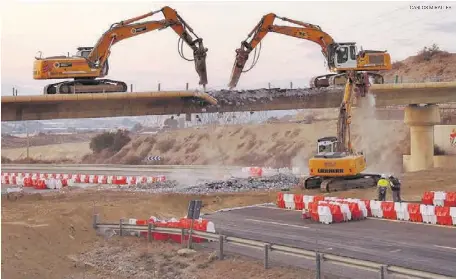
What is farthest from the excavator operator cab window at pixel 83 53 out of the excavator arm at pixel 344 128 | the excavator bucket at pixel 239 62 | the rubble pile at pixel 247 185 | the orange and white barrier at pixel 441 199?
the orange and white barrier at pixel 441 199

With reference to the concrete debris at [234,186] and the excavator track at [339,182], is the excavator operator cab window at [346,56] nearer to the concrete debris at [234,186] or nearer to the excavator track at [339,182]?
the excavator track at [339,182]

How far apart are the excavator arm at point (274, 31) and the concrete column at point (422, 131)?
1369 cm

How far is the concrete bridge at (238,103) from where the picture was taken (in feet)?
126

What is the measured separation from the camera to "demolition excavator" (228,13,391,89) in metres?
39.2

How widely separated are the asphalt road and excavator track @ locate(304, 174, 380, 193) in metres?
6.65

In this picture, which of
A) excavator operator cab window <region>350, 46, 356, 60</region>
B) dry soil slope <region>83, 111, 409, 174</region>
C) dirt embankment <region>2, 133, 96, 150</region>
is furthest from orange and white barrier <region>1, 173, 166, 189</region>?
dirt embankment <region>2, 133, 96, 150</region>

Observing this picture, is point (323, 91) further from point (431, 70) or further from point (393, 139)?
point (431, 70)

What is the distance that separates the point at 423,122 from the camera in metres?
50.4

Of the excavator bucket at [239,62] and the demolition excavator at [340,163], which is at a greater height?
the excavator bucket at [239,62]

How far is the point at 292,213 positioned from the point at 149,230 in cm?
909

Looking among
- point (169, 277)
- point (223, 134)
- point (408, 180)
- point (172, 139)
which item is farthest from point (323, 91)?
point (172, 139)

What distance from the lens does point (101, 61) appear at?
37.7m

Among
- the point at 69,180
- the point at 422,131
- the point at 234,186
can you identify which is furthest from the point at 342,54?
the point at 69,180

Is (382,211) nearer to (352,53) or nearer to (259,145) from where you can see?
(352,53)
